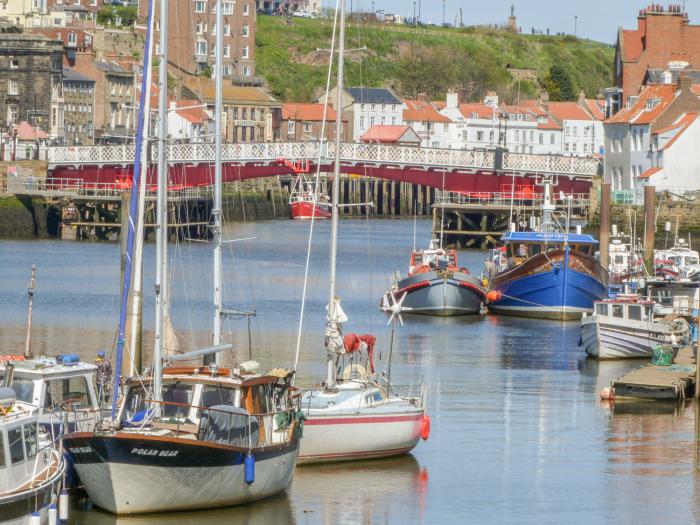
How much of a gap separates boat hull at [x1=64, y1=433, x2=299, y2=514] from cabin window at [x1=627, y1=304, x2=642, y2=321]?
2186 cm

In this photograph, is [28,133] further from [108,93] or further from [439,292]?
[439,292]

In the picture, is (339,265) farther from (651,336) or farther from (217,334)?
(217,334)

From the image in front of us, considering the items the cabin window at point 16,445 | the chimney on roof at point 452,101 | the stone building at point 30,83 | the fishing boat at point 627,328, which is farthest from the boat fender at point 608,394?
the chimney on roof at point 452,101

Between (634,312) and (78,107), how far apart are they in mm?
81908

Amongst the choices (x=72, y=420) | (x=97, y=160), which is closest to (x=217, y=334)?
(x=72, y=420)

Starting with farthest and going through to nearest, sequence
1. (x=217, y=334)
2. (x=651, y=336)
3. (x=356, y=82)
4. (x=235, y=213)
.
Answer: (x=356, y=82) → (x=235, y=213) → (x=651, y=336) → (x=217, y=334)

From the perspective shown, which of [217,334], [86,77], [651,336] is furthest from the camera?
[86,77]

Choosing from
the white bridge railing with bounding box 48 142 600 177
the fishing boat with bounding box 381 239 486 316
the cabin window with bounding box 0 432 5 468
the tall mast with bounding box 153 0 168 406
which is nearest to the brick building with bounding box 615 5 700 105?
the white bridge railing with bounding box 48 142 600 177

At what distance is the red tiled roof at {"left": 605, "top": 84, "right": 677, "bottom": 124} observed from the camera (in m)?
89.9

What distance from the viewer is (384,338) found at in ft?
163

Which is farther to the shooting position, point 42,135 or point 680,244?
point 42,135

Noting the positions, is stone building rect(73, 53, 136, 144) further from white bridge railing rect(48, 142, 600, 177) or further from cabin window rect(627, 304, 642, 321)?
cabin window rect(627, 304, 642, 321)

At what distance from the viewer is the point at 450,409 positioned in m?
37.4

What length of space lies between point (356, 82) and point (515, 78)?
93.6 ft
